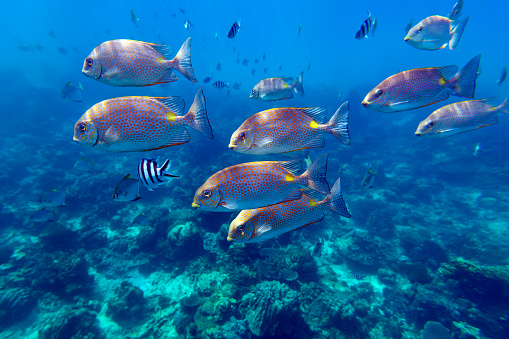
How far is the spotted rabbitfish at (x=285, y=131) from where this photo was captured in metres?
2.66

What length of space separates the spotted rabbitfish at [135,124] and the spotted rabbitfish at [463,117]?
10.7 ft

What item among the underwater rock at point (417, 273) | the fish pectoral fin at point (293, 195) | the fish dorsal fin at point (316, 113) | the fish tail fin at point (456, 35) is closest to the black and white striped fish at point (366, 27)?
the fish tail fin at point (456, 35)

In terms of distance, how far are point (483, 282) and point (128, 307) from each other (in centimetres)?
1220

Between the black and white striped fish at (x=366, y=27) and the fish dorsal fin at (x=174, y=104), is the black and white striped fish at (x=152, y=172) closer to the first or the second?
the fish dorsal fin at (x=174, y=104)

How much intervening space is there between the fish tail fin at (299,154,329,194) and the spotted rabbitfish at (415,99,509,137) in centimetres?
179

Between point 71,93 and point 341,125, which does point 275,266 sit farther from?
point 71,93

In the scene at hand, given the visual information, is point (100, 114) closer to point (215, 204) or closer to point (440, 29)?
point (215, 204)

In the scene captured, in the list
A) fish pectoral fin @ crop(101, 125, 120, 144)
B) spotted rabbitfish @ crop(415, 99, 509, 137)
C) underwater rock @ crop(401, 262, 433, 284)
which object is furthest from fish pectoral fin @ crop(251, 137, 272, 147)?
underwater rock @ crop(401, 262, 433, 284)

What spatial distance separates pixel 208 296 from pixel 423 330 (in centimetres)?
722

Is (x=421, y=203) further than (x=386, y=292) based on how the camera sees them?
Yes

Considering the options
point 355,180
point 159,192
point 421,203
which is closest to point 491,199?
point 421,203

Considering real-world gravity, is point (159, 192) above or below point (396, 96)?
below

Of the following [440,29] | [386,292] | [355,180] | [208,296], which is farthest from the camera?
[355,180]

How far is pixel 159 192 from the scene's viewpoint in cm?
1360
